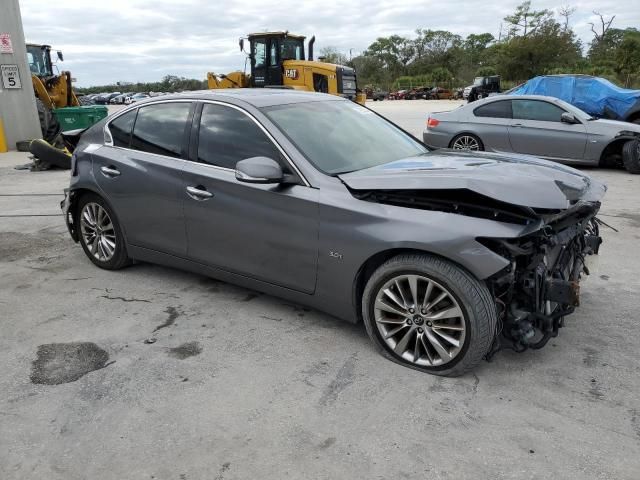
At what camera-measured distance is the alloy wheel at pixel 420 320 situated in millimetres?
3061

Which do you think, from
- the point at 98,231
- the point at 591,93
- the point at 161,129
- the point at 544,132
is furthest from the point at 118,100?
the point at 161,129

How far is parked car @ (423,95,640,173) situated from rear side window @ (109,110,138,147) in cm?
656

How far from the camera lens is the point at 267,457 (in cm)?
254

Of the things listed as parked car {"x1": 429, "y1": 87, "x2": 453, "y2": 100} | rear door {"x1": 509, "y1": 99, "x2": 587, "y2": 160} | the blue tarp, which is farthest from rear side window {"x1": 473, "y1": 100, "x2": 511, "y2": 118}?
parked car {"x1": 429, "y1": 87, "x2": 453, "y2": 100}

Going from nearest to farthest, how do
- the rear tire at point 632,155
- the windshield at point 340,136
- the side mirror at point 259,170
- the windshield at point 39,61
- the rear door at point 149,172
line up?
1. the side mirror at point 259,170
2. the windshield at point 340,136
3. the rear door at point 149,172
4. the rear tire at point 632,155
5. the windshield at point 39,61

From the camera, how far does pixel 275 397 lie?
3010mm

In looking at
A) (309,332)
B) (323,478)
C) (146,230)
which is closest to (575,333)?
(309,332)

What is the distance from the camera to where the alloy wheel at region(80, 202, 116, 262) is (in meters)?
4.83

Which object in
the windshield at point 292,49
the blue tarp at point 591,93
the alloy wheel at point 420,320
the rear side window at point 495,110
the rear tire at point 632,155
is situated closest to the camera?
the alloy wheel at point 420,320

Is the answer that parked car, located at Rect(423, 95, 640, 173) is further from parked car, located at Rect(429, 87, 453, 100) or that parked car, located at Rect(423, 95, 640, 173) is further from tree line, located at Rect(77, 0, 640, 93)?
parked car, located at Rect(429, 87, 453, 100)

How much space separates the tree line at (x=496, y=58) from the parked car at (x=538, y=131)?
559 inches

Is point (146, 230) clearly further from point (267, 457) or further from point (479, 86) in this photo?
point (479, 86)

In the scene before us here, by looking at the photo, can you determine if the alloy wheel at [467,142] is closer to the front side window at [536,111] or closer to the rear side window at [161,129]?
the front side window at [536,111]

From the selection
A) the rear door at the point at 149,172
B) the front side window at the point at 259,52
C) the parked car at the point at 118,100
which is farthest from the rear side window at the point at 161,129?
the parked car at the point at 118,100
